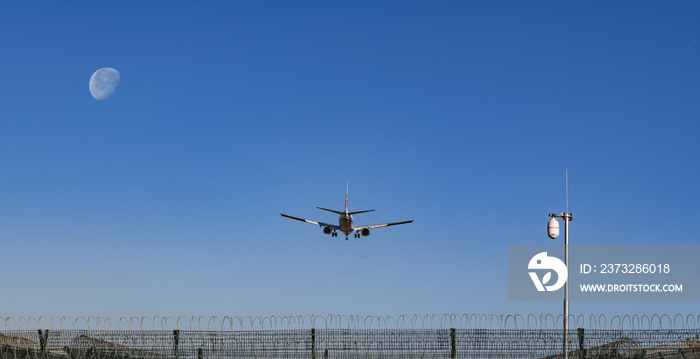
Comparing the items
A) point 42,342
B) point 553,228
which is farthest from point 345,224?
point 553,228

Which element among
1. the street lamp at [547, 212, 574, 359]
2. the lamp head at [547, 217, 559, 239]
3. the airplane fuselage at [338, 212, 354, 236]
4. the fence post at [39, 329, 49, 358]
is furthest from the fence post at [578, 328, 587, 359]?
the airplane fuselage at [338, 212, 354, 236]

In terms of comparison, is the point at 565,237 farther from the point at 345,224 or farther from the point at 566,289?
the point at 345,224

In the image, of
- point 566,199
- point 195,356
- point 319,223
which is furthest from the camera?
point 319,223

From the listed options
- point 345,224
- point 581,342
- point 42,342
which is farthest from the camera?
point 345,224

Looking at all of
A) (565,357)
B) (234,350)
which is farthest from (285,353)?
(565,357)

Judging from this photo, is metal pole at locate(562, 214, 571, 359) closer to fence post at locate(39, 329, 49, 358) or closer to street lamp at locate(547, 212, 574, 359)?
street lamp at locate(547, 212, 574, 359)

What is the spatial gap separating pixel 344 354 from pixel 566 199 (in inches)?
360

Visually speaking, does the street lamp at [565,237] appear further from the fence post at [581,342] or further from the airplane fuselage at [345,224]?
the airplane fuselage at [345,224]

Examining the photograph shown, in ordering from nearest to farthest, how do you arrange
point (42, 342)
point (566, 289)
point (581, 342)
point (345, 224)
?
point (581, 342) < point (566, 289) < point (42, 342) < point (345, 224)

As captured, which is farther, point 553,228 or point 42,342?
point 42,342

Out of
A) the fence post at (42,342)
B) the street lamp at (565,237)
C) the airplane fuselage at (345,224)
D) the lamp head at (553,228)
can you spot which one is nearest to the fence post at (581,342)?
the street lamp at (565,237)

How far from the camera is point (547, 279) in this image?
27656mm

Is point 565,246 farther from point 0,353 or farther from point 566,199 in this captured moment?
point 0,353

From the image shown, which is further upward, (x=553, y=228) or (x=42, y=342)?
(x=553, y=228)
